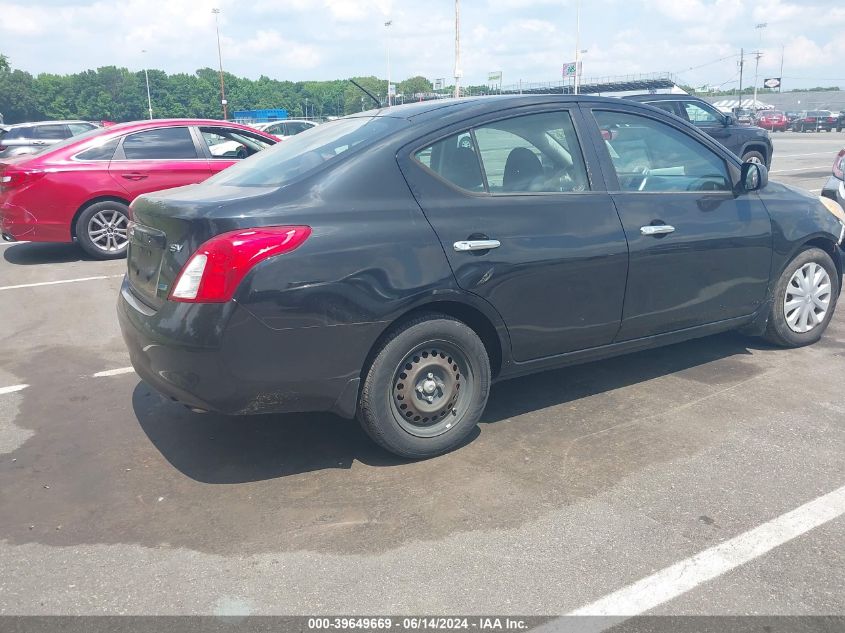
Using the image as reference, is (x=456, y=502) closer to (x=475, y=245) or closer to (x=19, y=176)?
(x=475, y=245)

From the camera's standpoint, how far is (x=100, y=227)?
912 centimetres

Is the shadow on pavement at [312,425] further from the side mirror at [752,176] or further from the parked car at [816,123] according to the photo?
the parked car at [816,123]

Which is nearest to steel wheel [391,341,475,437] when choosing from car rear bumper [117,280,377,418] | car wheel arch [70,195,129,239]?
car rear bumper [117,280,377,418]

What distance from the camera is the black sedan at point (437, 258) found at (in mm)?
3246

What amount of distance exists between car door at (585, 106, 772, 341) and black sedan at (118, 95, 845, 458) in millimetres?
12

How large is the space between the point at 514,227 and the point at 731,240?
165cm

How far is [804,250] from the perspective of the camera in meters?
5.13

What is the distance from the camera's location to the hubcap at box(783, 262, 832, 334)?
203 inches

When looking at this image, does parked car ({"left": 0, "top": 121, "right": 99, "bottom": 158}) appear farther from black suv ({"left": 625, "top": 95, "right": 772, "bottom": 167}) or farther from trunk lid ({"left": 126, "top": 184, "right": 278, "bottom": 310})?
trunk lid ({"left": 126, "top": 184, "right": 278, "bottom": 310})

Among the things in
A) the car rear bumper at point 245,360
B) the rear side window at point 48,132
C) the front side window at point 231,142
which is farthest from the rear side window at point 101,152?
the rear side window at point 48,132

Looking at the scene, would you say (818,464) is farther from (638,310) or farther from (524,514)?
(524,514)

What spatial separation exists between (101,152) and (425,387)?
7048 millimetres

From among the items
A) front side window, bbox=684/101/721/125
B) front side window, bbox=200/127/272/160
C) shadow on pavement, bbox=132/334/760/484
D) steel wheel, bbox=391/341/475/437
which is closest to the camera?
steel wheel, bbox=391/341/475/437

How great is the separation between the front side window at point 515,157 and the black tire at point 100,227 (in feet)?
21.3
